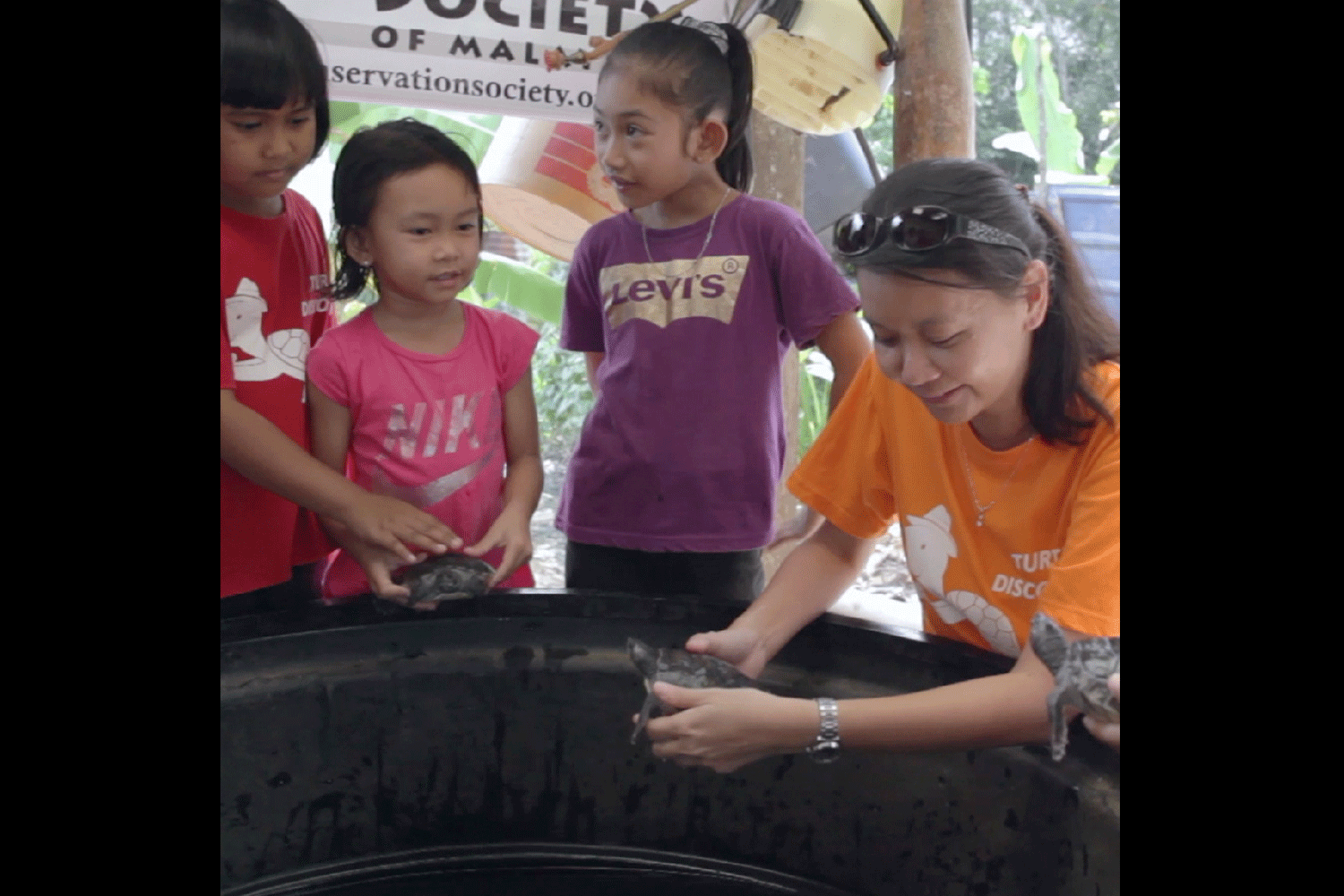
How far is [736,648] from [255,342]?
0.64 metres

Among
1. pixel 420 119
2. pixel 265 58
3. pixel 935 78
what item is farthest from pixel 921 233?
pixel 420 119

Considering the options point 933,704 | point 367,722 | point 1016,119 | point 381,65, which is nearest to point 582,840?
point 367,722

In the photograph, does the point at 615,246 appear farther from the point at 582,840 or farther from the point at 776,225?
the point at 582,840

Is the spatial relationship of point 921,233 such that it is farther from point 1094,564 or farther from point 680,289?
point 680,289

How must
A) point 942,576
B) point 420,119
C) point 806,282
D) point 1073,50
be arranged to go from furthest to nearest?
point 1073,50, point 420,119, point 806,282, point 942,576

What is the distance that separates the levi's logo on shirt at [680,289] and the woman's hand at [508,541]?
11.9 inches

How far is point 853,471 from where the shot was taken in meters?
1.17

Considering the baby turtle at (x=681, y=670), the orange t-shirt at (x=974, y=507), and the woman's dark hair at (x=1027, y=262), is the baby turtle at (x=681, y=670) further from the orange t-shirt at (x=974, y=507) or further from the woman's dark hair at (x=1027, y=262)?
the woman's dark hair at (x=1027, y=262)

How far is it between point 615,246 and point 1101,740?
837 millimetres

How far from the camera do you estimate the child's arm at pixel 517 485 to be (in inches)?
49.4

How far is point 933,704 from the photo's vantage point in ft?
3.08

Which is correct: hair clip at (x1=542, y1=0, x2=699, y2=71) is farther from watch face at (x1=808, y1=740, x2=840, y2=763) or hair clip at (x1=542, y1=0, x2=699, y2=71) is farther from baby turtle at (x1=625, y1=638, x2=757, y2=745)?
watch face at (x1=808, y1=740, x2=840, y2=763)

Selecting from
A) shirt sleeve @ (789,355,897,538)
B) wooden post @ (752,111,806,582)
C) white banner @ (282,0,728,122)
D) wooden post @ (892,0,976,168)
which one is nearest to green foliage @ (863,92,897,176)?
wooden post @ (752,111,806,582)

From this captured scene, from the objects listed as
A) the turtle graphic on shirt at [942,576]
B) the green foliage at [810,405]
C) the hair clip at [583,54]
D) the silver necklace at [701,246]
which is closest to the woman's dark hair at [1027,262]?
the turtle graphic on shirt at [942,576]
